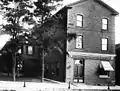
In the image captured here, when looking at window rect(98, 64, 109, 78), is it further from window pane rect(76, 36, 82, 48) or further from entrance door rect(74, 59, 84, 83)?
window pane rect(76, 36, 82, 48)

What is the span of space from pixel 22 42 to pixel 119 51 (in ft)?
46.7

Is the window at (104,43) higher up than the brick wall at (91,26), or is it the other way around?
the brick wall at (91,26)

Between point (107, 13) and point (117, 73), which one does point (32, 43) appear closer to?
point (107, 13)

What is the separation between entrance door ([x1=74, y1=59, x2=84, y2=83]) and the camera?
3111 cm

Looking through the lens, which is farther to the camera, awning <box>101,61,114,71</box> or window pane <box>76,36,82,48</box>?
window pane <box>76,36,82,48</box>

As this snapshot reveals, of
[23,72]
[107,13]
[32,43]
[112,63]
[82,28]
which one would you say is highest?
[107,13]

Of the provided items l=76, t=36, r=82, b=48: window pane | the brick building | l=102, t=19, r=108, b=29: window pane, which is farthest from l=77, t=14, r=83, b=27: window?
l=102, t=19, r=108, b=29: window pane

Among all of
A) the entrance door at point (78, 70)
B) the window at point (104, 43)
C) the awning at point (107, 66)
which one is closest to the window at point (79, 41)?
the entrance door at point (78, 70)

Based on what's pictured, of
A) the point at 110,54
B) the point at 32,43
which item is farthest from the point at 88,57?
the point at 32,43

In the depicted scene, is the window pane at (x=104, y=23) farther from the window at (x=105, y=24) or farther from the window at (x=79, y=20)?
the window at (x=79, y=20)

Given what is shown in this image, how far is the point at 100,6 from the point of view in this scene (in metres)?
32.9

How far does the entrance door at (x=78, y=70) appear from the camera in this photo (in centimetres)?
3111

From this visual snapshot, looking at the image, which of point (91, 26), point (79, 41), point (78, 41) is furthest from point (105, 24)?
point (78, 41)

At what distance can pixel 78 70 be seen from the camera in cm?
3125
